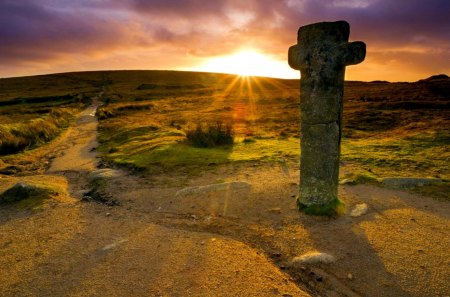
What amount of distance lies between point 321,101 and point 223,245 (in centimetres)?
407

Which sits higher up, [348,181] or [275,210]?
[348,181]

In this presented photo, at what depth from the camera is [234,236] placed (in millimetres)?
8422

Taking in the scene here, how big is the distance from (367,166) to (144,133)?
51.2ft

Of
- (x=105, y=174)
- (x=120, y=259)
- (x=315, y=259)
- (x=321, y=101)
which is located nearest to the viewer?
(x=315, y=259)

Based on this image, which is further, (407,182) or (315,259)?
(407,182)

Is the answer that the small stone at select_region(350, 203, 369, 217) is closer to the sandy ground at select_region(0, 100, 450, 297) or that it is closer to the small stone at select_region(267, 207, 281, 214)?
the sandy ground at select_region(0, 100, 450, 297)

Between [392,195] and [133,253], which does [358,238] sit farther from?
[133,253]

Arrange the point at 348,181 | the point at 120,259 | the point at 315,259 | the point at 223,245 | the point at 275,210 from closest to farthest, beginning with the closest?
the point at 315,259 → the point at 120,259 → the point at 223,245 → the point at 275,210 → the point at 348,181

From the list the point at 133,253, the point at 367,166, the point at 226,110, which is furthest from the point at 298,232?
the point at 226,110

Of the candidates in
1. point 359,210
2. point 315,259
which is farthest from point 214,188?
point 315,259

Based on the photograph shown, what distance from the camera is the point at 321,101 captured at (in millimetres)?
8898

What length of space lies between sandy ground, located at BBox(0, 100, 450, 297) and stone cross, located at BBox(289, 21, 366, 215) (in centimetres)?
77

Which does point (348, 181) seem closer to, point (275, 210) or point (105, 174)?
point (275, 210)

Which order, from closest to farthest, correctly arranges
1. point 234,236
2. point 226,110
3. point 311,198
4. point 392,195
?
point 234,236 → point 311,198 → point 392,195 → point 226,110
